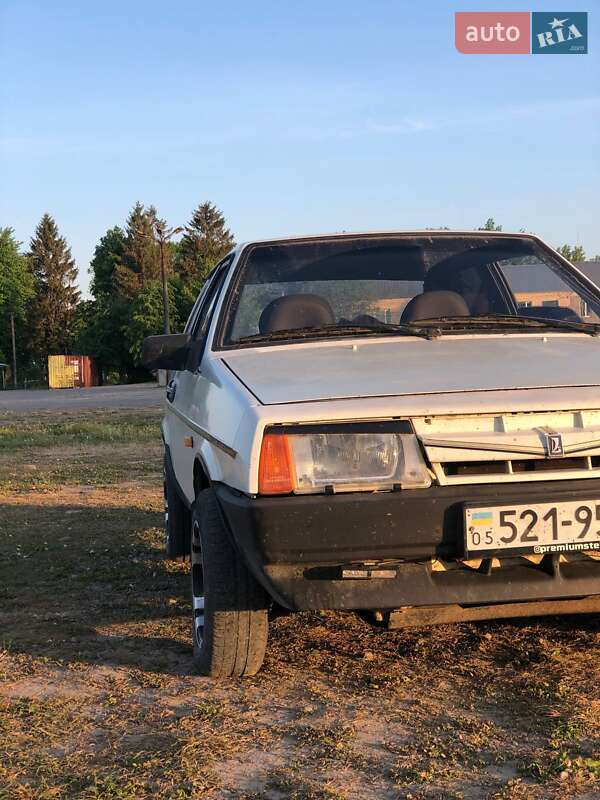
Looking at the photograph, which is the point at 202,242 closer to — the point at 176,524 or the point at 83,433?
the point at 83,433

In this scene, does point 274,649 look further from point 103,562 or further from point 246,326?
point 103,562

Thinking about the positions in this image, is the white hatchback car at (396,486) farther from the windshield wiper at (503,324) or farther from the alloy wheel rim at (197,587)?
the windshield wiper at (503,324)

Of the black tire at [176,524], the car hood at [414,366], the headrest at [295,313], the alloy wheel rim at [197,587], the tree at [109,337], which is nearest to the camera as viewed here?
the car hood at [414,366]

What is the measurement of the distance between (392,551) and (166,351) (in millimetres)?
1872

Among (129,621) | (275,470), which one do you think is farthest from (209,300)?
(275,470)

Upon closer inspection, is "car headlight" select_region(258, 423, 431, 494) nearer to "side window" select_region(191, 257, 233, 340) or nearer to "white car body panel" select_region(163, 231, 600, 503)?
"white car body panel" select_region(163, 231, 600, 503)

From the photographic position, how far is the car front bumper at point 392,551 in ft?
9.64

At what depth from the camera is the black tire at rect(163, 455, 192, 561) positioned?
5418 millimetres

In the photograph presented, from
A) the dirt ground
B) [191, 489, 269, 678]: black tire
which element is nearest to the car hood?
[191, 489, 269, 678]: black tire

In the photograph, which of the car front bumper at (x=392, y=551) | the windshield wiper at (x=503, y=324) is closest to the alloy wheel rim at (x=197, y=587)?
the car front bumper at (x=392, y=551)

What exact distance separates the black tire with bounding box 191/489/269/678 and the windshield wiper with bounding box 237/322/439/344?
0.88 metres

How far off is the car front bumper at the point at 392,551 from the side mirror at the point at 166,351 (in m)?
1.47

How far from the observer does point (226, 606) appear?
11.0 ft

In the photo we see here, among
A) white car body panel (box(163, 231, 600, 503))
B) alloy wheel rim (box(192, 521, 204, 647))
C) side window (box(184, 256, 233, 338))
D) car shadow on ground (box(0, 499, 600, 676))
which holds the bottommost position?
car shadow on ground (box(0, 499, 600, 676))
